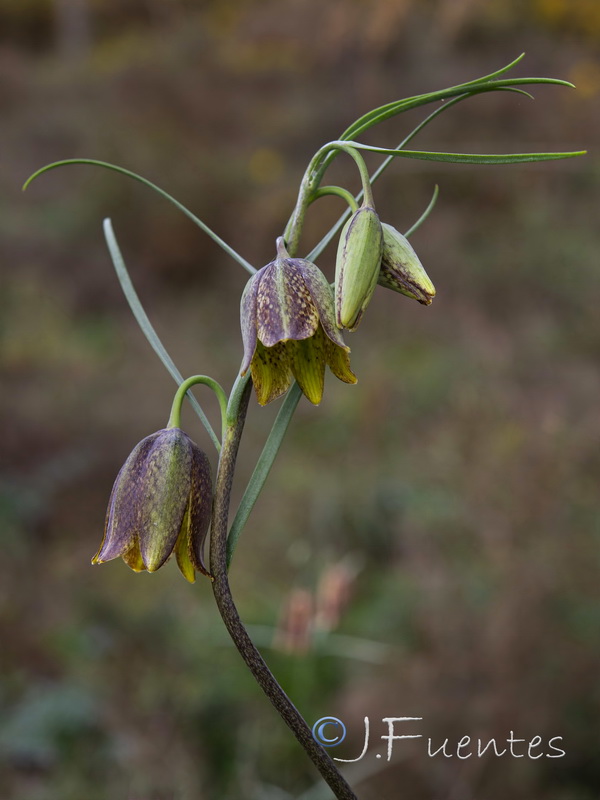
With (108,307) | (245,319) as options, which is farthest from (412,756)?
(108,307)

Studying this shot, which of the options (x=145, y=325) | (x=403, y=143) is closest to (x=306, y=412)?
(x=145, y=325)

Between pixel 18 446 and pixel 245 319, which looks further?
pixel 18 446

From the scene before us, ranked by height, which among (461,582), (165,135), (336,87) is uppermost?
(336,87)

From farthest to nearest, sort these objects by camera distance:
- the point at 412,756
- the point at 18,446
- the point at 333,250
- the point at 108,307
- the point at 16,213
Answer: the point at 16,213
the point at 333,250
the point at 108,307
the point at 18,446
the point at 412,756

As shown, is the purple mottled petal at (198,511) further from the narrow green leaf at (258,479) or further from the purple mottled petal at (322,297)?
the purple mottled petal at (322,297)

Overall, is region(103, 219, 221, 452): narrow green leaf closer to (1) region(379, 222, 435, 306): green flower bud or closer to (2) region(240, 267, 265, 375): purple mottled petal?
(2) region(240, 267, 265, 375): purple mottled petal

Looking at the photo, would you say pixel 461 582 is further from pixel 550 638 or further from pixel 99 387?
pixel 99 387
